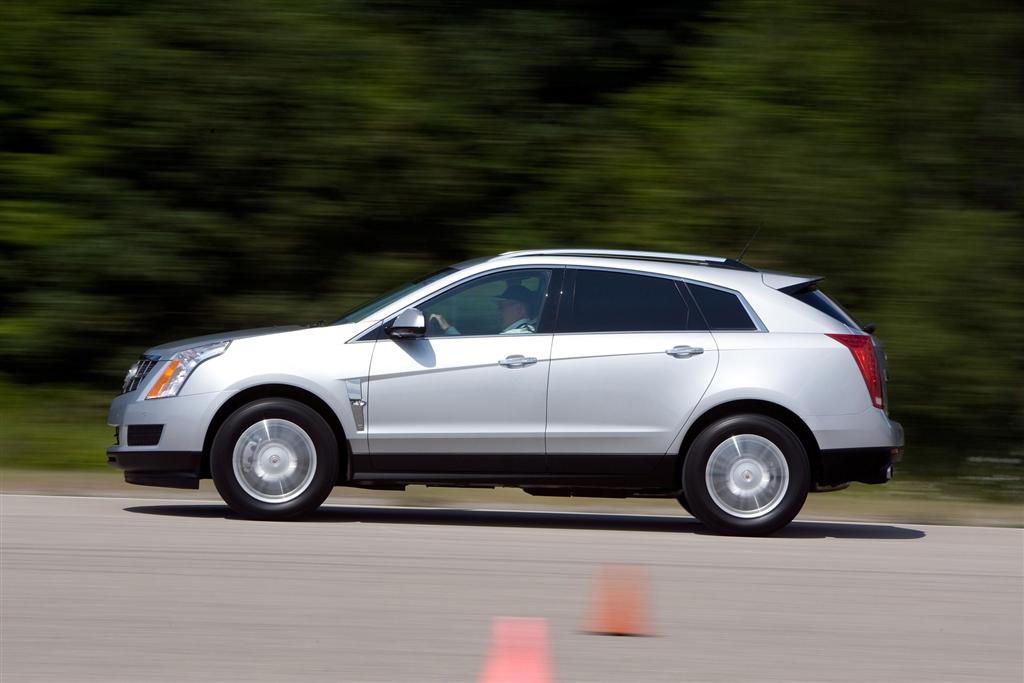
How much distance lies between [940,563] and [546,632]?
307 cm

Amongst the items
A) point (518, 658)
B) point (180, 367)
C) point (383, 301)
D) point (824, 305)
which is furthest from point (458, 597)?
point (824, 305)

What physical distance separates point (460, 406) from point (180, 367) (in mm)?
1777

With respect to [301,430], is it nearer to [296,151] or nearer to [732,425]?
[732,425]

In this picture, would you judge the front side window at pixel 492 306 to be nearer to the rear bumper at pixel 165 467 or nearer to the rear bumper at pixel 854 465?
the rear bumper at pixel 165 467

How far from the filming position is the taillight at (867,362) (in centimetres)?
873

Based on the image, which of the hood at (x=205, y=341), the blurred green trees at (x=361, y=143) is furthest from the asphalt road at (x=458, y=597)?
the blurred green trees at (x=361, y=143)

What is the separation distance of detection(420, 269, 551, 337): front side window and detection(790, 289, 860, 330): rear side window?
1.67 meters

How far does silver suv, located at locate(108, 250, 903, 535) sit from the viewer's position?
340 inches

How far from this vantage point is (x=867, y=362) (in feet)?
28.7

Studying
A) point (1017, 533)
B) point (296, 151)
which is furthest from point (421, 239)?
point (1017, 533)

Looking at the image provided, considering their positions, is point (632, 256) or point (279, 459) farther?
point (632, 256)

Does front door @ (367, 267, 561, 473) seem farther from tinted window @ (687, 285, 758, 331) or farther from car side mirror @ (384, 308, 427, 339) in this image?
tinted window @ (687, 285, 758, 331)

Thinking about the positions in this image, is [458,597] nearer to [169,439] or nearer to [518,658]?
[518,658]

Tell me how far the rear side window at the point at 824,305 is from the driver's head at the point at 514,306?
1.70m
